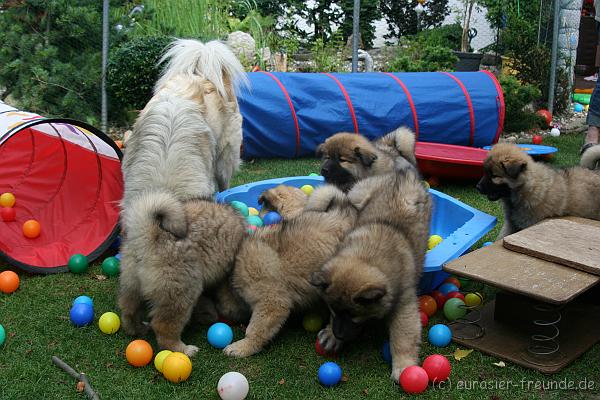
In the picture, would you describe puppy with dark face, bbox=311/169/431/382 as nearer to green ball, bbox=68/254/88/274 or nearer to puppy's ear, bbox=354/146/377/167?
puppy's ear, bbox=354/146/377/167

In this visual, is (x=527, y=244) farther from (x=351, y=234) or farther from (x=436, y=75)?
(x=436, y=75)

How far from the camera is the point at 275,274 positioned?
392 cm

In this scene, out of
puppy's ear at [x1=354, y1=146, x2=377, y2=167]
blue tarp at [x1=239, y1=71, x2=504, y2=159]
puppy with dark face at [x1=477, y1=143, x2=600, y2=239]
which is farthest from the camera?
blue tarp at [x1=239, y1=71, x2=504, y2=159]

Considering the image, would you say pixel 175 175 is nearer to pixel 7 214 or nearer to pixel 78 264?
pixel 78 264

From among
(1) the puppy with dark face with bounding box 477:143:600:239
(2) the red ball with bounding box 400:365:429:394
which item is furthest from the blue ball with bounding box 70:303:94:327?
(1) the puppy with dark face with bounding box 477:143:600:239

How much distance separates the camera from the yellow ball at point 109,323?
158 inches

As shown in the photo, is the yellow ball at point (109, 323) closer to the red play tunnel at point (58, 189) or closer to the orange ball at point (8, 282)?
the orange ball at point (8, 282)

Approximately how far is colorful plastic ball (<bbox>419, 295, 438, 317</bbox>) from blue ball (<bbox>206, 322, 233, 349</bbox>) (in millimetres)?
1376

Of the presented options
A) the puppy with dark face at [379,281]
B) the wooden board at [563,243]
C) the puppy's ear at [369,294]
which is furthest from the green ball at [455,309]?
the puppy's ear at [369,294]

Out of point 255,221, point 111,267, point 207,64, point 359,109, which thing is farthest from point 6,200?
point 359,109

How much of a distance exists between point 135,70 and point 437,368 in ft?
22.5

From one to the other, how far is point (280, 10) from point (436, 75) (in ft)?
29.5

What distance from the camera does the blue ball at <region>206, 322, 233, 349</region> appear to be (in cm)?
388

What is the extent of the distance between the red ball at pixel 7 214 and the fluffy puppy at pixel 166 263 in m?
2.43
